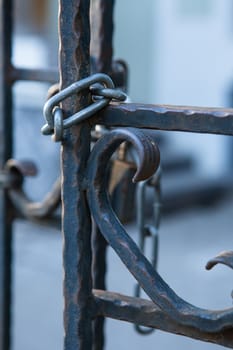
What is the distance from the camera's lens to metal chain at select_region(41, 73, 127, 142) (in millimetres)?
974

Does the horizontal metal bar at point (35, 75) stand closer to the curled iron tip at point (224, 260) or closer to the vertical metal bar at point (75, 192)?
the vertical metal bar at point (75, 192)

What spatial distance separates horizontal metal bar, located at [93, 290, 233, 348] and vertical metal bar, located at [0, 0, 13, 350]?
0.58 meters

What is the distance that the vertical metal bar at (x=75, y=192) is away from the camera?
3.31ft

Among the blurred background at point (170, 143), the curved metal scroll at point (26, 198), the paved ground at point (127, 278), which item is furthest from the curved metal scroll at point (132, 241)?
the blurred background at point (170, 143)

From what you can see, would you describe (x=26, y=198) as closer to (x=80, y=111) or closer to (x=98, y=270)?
(x=98, y=270)

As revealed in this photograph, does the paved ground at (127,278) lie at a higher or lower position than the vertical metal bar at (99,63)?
lower

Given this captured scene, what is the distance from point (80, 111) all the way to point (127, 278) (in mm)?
3790

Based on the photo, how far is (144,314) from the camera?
3.37ft

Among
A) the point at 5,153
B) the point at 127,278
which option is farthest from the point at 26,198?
the point at 127,278

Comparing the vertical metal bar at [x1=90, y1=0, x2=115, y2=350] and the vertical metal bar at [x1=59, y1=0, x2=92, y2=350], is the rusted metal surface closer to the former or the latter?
the vertical metal bar at [x1=90, y1=0, x2=115, y2=350]

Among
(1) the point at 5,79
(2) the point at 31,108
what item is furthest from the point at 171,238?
(1) the point at 5,79

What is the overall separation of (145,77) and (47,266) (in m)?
3.87

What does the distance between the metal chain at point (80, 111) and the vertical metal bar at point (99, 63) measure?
367 millimetres

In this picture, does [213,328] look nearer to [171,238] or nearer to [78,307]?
[78,307]
